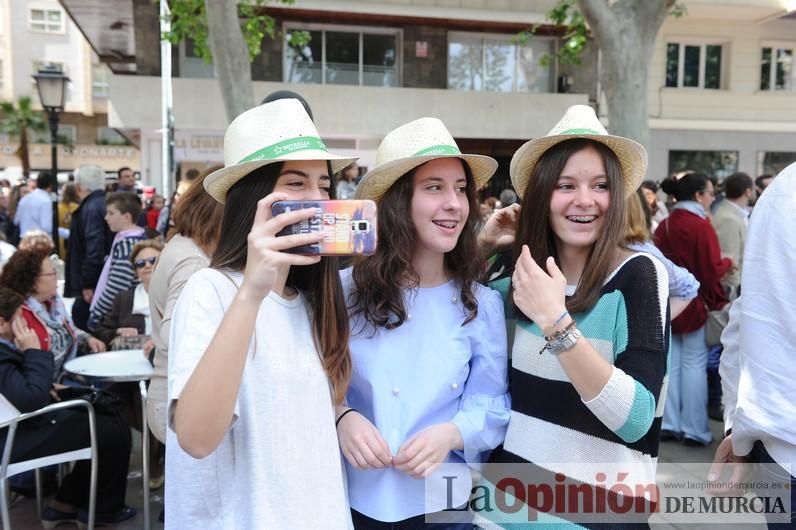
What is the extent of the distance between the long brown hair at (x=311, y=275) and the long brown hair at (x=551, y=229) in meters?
0.66

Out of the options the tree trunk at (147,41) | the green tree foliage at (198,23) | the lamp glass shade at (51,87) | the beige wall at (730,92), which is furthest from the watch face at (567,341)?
the beige wall at (730,92)

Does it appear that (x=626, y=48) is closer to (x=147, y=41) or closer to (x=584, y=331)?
(x=584, y=331)

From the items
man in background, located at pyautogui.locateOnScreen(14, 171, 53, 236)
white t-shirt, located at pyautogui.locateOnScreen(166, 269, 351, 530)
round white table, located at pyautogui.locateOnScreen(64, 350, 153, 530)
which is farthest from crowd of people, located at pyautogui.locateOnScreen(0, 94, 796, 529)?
man in background, located at pyautogui.locateOnScreen(14, 171, 53, 236)

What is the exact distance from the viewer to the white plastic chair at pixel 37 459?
3.32 metres

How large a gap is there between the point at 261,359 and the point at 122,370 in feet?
9.64

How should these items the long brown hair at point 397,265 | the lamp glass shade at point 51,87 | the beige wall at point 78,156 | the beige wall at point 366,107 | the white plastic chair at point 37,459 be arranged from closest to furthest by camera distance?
1. the long brown hair at point 397,265
2. the white plastic chair at point 37,459
3. the lamp glass shade at point 51,87
4. the beige wall at point 366,107
5. the beige wall at point 78,156

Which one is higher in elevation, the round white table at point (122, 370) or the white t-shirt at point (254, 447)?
the white t-shirt at point (254, 447)

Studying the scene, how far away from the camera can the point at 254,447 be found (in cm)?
142

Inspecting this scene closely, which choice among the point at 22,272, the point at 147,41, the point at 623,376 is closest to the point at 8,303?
the point at 22,272

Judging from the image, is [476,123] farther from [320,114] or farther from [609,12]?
[609,12]

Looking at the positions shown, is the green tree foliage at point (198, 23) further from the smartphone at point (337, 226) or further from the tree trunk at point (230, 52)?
the smartphone at point (337, 226)

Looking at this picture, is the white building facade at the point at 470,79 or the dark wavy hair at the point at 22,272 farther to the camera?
the white building facade at the point at 470,79

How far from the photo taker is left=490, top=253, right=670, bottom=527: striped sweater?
5.38 feet

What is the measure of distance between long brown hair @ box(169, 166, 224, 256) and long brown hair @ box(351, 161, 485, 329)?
133 cm
